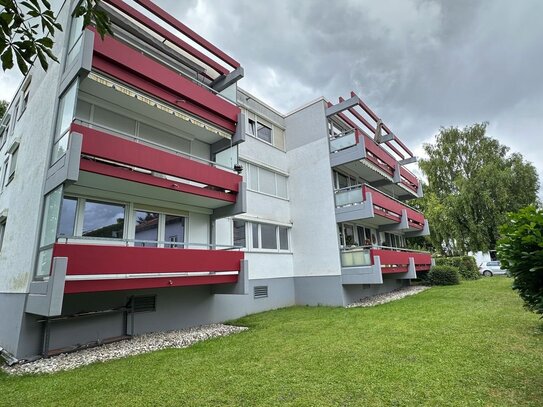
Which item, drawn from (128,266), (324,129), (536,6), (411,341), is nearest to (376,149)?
(324,129)

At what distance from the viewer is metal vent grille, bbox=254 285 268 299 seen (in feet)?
54.0

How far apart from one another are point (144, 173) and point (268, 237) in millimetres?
8893

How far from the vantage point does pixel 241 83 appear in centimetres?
1881

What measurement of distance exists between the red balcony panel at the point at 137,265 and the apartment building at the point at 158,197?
0.04 m

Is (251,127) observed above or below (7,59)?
above

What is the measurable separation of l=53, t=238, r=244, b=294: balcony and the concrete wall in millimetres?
6800

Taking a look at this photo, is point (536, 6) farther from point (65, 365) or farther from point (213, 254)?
point (65, 365)

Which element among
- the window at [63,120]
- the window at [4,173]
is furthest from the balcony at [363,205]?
the window at [4,173]

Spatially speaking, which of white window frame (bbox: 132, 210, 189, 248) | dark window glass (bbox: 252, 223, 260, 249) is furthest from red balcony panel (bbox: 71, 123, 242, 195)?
dark window glass (bbox: 252, 223, 260, 249)

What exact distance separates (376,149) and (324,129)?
3.95m

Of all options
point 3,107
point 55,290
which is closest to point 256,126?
point 55,290

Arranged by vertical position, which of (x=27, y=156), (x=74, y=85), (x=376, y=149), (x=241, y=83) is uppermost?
(x=241, y=83)

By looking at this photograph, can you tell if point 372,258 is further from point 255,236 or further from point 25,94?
point 25,94

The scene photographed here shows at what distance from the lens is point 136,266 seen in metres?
9.52
